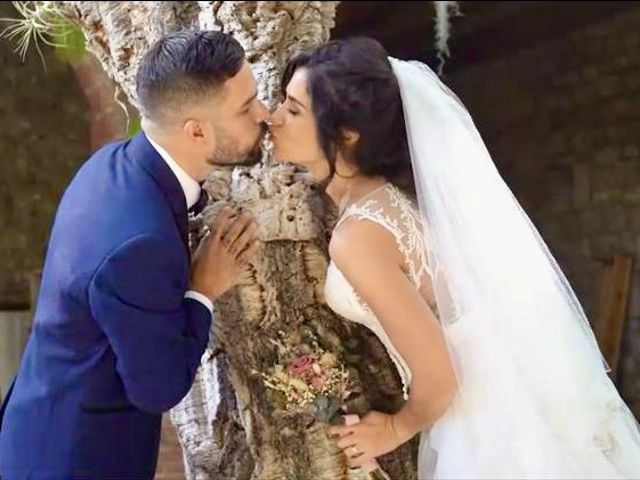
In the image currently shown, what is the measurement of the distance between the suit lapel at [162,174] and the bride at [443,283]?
212 mm

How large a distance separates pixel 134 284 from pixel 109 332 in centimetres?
8

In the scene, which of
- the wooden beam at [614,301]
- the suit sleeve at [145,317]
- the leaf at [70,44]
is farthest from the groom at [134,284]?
the wooden beam at [614,301]

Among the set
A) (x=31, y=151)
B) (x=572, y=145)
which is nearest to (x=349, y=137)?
(x=31, y=151)

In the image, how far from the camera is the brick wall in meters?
4.28

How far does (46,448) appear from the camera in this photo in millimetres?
1481

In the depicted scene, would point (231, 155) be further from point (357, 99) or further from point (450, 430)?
point (450, 430)

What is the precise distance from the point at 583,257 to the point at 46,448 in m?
3.55

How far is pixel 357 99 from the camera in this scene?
5.21ft

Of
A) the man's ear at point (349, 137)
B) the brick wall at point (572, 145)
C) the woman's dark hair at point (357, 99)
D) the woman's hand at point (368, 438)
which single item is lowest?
the woman's hand at point (368, 438)

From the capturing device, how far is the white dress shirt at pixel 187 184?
1507 millimetres

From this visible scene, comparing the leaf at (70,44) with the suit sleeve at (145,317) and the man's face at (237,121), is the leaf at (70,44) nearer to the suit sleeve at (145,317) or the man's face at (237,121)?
the man's face at (237,121)

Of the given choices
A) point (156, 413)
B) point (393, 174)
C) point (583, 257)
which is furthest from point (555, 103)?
point (156, 413)

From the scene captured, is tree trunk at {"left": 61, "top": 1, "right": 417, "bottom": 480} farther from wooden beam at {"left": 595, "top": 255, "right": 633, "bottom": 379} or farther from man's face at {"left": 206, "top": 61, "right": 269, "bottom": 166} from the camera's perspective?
wooden beam at {"left": 595, "top": 255, "right": 633, "bottom": 379}

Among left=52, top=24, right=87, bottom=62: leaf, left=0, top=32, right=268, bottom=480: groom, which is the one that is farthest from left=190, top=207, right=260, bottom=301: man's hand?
left=52, top=24, right=87, bottom=62: leaf
